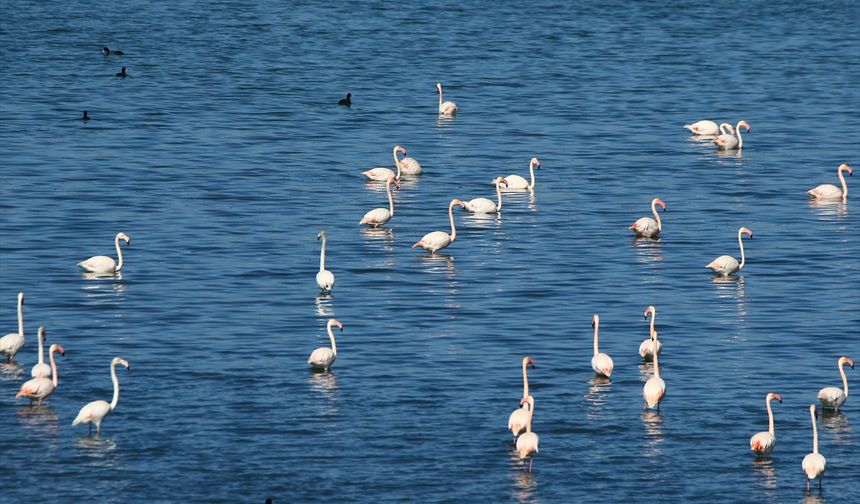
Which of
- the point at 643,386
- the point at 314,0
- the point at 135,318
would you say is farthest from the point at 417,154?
the point at 314,0

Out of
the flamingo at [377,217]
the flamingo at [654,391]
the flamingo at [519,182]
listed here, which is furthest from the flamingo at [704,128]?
the flamingo at [654,391]

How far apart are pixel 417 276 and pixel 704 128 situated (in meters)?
22.7

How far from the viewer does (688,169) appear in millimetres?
53719

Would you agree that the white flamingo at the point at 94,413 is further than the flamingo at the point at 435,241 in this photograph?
No

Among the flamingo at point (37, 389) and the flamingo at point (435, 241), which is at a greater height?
the flamingo at point (435, 241)

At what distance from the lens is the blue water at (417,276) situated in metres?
26.5

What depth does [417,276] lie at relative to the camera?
1537 inches

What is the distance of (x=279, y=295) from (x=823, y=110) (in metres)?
34.5

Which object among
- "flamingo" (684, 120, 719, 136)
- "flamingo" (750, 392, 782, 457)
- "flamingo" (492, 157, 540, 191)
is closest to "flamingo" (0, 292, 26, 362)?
"flamingo" (750, 392, 782, 457)

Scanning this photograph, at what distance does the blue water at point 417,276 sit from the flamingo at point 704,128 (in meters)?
0.78

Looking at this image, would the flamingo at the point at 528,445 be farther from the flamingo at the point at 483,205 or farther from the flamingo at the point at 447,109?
the flamingo at the point at 447,109

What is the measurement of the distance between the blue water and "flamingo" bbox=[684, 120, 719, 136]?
2.56 ft

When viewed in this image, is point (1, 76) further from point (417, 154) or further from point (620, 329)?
point (620, 329)

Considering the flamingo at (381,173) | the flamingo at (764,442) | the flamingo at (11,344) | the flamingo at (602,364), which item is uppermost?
the flamingo at (381,173)
